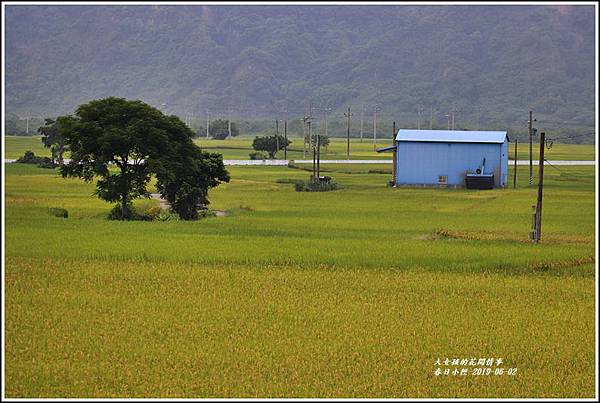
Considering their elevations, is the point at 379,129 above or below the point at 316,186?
below

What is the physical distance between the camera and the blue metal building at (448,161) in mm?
64875

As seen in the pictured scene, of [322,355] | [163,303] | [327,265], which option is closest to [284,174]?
[327,265]

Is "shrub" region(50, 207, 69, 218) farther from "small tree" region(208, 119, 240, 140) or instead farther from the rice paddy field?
"small tree" region(208, 119, 240, 140)

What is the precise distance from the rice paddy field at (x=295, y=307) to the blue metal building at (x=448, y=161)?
2502 cm

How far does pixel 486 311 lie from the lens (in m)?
19.8

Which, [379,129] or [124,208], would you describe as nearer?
[124,208]

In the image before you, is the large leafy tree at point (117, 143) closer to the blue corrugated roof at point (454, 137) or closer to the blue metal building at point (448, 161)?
the blue metal building at point (448, 161)

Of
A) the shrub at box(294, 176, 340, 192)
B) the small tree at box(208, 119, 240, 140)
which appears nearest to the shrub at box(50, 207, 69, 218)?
the shrub at box(294, 176, 340, 192)

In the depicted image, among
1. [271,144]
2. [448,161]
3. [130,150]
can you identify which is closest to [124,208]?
[130,150]

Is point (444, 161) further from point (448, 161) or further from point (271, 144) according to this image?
point (271, 144)

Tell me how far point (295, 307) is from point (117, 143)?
2344cm

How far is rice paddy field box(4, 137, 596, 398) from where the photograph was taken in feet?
47.5

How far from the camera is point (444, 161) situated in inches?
2566
